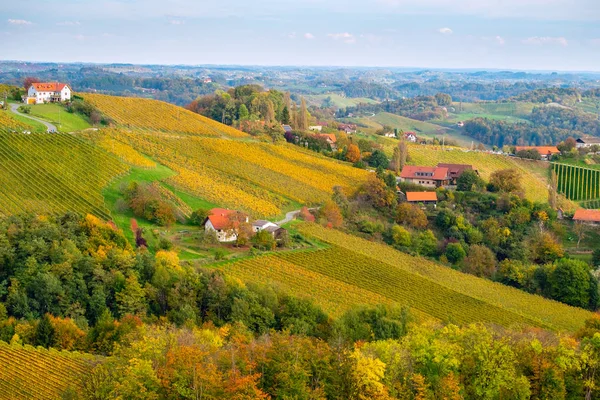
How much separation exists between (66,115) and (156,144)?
1098 cm

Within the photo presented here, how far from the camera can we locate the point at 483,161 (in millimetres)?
90688

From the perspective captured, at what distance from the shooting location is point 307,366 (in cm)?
2611

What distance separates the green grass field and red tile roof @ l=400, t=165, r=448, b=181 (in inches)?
1363

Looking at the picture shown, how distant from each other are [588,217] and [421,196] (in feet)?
52.2

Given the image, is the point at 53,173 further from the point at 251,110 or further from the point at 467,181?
the point at 251,110

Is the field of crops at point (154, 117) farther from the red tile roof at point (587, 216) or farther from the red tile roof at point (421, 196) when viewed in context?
the red tile roof at point (587, 216)

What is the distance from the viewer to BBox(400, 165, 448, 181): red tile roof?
235 feet

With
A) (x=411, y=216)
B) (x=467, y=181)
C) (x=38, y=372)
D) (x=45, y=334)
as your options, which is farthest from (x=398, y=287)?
(x=467, y=181)

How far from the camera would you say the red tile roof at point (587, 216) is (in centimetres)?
6227

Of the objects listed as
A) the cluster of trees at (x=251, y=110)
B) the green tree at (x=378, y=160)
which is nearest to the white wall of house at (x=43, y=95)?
the cluster of trees at (x=251, y=110)

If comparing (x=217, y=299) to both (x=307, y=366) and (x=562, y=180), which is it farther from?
(x=562, y=180)

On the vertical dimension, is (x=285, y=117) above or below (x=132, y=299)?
above

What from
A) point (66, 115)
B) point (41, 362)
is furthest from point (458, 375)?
point (66, 115)

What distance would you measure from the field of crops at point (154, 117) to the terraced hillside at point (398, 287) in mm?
32223
